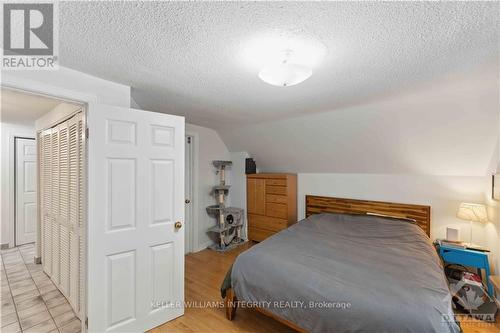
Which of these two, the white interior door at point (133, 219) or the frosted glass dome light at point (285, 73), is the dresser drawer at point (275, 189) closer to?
the white interior door at point (133, 219)

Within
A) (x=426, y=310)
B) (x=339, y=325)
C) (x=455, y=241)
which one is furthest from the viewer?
(x=455, y=241)

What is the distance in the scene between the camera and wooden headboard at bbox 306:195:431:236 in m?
3.10

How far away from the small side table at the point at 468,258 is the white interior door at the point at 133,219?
3003 millimetres

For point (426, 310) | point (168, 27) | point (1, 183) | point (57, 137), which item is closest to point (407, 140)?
point (426, 310)

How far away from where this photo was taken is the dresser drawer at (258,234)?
4238 millimetres

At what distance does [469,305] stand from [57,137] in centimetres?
482

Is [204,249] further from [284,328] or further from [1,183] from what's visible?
[1,183]

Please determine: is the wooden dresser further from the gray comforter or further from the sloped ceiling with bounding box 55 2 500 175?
the gray comforter

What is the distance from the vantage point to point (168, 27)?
3.98ft

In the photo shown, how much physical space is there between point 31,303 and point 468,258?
15.8ft

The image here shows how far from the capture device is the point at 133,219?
1.92 meters

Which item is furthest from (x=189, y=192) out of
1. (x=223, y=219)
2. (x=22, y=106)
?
(x=22, y=106)

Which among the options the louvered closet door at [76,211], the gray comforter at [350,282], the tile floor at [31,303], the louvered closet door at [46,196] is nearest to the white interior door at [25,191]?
the tile floor at [31,303]

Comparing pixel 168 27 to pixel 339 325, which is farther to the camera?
pixel 339 325
